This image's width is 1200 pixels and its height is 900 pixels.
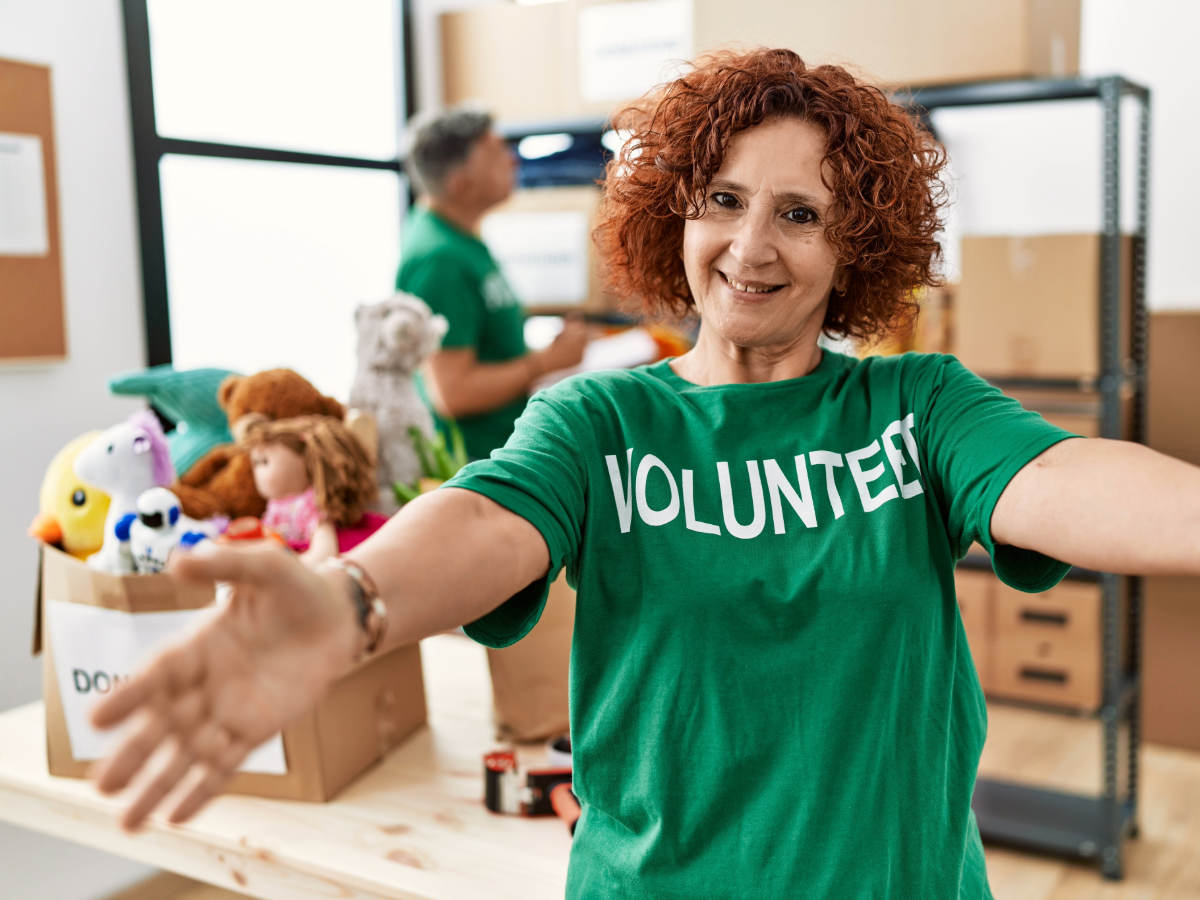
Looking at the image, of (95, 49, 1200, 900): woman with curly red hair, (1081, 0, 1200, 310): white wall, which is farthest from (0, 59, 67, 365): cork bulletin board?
(1081, 0, 1200, 310): white wall

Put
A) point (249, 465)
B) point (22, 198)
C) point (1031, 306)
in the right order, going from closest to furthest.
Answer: point (249, 465) → point (22, 198) → point (1031, 306)

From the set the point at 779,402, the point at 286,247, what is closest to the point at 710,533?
the point at 779,402

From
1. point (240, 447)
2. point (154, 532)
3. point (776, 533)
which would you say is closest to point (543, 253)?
point (240, 447)

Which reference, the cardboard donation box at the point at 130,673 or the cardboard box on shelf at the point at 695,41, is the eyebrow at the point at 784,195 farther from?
the cardboard box on shelf at the point at 695,41

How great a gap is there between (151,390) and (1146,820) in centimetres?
247

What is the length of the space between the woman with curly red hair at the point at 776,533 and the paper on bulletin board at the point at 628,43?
1.94m

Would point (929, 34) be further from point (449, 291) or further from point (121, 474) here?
point (121, 474)

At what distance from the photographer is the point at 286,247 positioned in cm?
304

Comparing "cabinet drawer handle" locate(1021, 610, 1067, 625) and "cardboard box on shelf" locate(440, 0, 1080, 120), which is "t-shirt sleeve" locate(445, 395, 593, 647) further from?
"cabinet drawer handle" locate(1021, 610, 1067, 625)

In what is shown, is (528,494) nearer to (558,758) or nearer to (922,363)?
(922,363)

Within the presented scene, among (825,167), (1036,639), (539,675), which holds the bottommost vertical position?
(1036,639)

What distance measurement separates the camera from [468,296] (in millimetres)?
2293

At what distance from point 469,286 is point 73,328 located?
84 cm

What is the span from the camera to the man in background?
2268 mm
